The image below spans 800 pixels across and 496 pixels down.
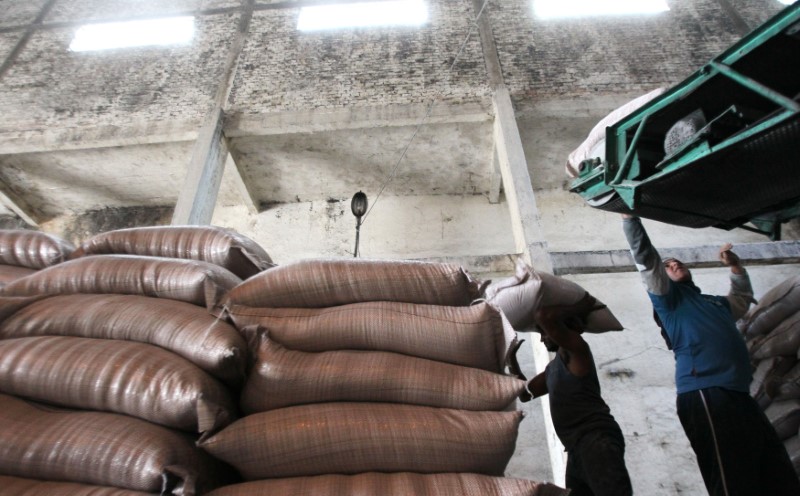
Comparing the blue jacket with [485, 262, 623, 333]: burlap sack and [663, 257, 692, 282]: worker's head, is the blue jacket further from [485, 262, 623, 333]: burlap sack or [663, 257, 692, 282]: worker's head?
[485, 262, 623, 333]: burlap sack

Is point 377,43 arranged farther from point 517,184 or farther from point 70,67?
point 70,67

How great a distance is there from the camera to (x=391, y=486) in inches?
50.0

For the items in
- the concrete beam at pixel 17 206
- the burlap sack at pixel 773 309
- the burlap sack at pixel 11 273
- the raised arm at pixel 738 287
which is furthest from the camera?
the concrete beam at pixel 17 206

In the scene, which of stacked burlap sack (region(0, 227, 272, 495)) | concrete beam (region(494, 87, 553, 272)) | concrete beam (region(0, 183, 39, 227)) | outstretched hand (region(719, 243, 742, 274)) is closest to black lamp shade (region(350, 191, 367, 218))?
concrete beam (region(494, 87, 553, 272))

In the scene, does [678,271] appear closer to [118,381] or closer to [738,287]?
[738,287]

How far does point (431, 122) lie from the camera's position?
503 centimetres

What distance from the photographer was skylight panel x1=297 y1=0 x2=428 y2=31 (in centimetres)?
598

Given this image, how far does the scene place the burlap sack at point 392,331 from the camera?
1644 millimetres

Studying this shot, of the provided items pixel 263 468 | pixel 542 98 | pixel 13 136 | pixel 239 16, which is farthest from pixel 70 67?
pixel 263 468

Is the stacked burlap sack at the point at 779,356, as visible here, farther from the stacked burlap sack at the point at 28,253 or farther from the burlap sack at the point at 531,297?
the stacked burlap sack at the point at 28,253

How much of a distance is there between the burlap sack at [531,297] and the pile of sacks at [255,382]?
148 millimetres

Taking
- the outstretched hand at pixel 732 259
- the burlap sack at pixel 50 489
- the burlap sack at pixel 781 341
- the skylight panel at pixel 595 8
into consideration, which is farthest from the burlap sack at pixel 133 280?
the skylight panel at pixel 595 8

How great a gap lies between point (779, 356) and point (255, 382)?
3.50m

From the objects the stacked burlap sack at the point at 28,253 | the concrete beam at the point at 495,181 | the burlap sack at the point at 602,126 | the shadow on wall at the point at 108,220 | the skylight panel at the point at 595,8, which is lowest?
the stacked burlap sack at the point at 28,253
